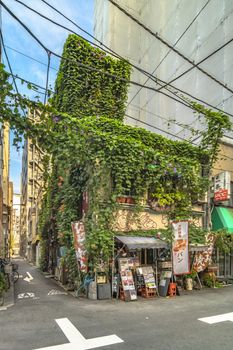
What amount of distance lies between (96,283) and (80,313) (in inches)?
106

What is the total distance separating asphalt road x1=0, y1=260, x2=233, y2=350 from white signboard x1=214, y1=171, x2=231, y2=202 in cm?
505

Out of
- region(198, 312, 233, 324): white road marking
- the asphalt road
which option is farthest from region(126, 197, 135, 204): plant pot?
region(198, 312, 233, 324): white road marking

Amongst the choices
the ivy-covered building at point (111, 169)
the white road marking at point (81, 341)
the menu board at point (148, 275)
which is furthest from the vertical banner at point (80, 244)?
the white road marking at point (81, 341)

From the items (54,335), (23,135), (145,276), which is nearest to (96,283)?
(145,276)

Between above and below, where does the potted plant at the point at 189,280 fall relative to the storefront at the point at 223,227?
below

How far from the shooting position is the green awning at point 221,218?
54.2 ft

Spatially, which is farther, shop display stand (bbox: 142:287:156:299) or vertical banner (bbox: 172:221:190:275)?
vertical banner (bbox: 172:221:190:275)

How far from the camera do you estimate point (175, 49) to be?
18.0 meters

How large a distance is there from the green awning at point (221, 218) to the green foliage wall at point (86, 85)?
7.36m

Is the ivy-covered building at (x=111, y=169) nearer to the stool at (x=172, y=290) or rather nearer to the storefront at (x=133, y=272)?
the storefront at (x=133, y=272)

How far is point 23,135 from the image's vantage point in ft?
23.1

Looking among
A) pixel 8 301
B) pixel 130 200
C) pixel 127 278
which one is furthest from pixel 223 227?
pixel 8 301

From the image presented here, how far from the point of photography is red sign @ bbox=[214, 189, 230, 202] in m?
16.3

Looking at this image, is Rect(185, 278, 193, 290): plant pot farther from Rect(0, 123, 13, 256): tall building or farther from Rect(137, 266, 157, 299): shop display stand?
Rect(0, 123, 13, 256): tall building
